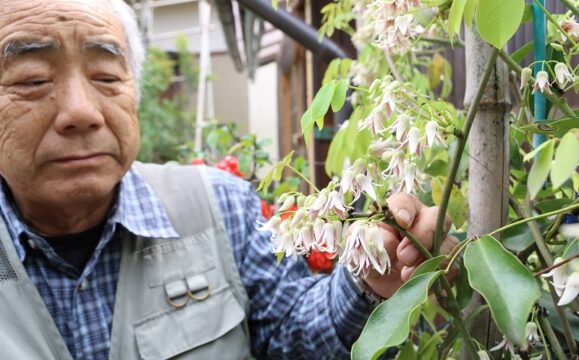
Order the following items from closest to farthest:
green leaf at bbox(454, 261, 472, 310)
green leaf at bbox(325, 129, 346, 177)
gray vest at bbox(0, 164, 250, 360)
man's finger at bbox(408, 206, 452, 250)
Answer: green leaf at bbox(454, 261, 472, 310), man's finger at bbox(408, 206, 452, 250), green leaf at bbox(325, 129, 346, 177), gray vest at bbox(0, 164, 250, 360)

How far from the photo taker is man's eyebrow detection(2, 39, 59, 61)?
1.09 meters

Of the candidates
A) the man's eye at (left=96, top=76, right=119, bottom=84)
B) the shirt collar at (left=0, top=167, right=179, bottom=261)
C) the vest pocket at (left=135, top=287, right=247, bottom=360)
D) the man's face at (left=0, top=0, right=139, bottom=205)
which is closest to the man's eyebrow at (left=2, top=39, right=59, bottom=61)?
the man's face at (left=0, top=0, right=139, bottom=205)

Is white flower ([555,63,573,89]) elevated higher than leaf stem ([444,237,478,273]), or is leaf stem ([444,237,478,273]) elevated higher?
white flower ([555,63,573,89])

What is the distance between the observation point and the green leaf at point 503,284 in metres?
0.49

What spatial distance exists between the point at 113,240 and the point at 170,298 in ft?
0.59

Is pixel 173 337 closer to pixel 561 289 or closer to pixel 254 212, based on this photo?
pixel 254 212

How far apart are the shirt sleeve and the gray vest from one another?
0.11 ft

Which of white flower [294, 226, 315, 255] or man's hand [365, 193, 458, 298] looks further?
man's hand [365, 193, 458, 298]

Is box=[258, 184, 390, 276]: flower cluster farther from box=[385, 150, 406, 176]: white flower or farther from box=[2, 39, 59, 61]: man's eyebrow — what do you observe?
box=[2, 39, 59, 61]: man's eyebrow

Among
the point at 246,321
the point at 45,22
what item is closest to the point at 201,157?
the point at 246,321

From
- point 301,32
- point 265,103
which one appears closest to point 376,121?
point 301,32

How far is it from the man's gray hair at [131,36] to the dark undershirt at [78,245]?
32cm

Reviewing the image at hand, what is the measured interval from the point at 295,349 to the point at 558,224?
0.74 m

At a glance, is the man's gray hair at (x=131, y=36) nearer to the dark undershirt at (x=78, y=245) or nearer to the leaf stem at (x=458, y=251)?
the dark undershirt at (x=78, y=245)
